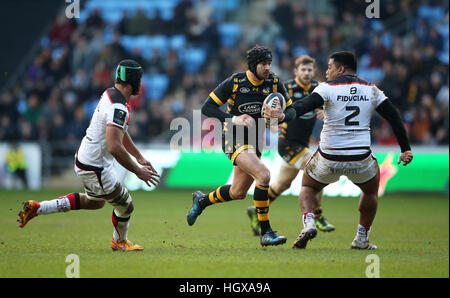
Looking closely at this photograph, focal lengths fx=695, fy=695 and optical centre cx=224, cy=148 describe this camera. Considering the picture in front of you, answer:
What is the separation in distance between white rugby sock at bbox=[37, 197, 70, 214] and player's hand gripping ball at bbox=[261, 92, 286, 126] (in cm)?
267

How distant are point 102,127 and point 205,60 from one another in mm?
16037

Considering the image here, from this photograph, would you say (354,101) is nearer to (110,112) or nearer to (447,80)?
(110,112)

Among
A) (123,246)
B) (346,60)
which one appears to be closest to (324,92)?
(346,60)

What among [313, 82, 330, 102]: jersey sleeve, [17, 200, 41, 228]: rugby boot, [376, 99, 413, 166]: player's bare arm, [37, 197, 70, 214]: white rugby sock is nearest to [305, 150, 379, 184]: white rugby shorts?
[376, 99, 413, 166]: player's bare arm

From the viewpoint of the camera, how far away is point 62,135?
22.0m

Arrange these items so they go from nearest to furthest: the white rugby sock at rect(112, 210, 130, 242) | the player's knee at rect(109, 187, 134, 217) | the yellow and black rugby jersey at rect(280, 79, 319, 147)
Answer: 1. the player's knee at rect(109, 187, 134, 217)
2. the white rugby sock at rect(112, 210, 130, 242)
3. the yellow and black rugby jersey at rect(280, 79, 319, 147)

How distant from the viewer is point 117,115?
790cm

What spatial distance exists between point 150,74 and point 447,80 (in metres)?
9.66

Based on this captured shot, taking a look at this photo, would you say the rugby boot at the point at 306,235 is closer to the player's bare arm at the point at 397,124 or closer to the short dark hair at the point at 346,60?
the player's bare arm at the point at 397,124

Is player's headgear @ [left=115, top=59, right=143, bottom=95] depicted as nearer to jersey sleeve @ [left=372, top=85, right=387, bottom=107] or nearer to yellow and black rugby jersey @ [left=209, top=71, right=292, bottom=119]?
yellow and black rugby jersey @ [left=209, top=71, right=292, bottom=119]

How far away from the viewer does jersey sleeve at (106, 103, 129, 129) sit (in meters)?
7.88

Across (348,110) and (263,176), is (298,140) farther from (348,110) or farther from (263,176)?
(348,110)

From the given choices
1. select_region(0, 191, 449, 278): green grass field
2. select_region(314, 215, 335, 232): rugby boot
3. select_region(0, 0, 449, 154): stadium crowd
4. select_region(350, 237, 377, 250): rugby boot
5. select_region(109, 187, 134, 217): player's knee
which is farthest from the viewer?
select_region(0, 0, 449, 154): stadium crowd

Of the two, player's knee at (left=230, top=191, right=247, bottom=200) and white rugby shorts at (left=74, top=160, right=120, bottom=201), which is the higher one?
white rugby shorts at (left=74, top=160, right=120, bottom=201)
